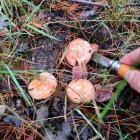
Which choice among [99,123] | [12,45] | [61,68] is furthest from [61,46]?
[99,123]

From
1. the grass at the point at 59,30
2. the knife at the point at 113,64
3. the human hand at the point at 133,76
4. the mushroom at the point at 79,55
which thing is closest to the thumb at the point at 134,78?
the human hand at the point at 133,76

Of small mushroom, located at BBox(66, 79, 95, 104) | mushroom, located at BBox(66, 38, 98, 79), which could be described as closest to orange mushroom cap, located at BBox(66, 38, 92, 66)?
mushroom, located at BBox(66, 38, 98, 79)

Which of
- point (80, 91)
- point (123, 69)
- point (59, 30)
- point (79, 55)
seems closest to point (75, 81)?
point (80, 91)

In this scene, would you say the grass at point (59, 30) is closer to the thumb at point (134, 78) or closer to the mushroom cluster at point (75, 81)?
the mushroom cluster at point (75, 81)

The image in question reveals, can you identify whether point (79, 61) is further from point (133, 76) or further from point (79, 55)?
point (133, 76)

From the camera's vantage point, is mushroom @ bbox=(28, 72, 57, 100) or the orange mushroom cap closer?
mushroom @ bbox=(28, 72, 57, 100)

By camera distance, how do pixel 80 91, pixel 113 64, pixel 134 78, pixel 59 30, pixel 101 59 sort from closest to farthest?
pixel 134 78, pixel 80 91, pixel 113 64, pixel 101 59, pixel 59 30

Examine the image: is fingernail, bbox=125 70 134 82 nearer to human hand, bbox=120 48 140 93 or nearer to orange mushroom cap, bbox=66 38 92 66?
human hand, bbox=120 48 140 93

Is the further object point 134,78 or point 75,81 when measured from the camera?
point 75,81
